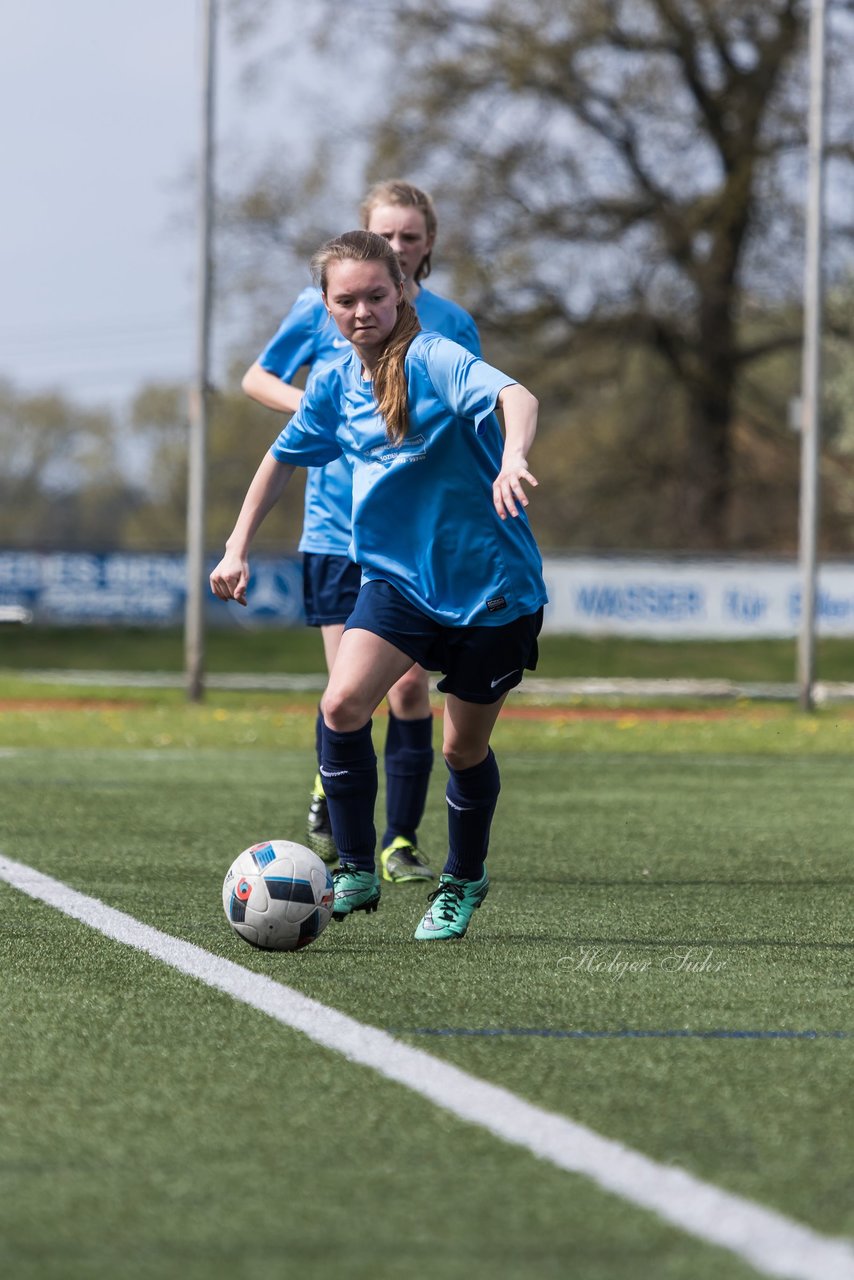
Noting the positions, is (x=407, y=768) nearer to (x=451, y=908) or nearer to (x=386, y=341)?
(x=451, y=908)

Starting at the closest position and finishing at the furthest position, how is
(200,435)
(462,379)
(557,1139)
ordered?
(557,1139) < (462,379) < (200,435)

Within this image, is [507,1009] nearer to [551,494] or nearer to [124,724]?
[124,724]

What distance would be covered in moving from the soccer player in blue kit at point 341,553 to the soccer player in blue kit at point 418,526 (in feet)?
4.07

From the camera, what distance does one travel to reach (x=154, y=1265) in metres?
2.43

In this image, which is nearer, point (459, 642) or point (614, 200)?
point (459, 642)

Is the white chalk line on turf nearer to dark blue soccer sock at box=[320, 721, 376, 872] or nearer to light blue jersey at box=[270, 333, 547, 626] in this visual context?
Answer: dark blue soccer sock at box=[320, 721, 376, 872]

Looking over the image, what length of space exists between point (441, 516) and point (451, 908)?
3.63 ft

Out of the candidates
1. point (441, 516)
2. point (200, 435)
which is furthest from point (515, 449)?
point (200, 435)

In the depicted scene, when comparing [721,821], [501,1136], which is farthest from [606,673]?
[501,1136]

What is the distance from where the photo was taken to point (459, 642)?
16.5 ft

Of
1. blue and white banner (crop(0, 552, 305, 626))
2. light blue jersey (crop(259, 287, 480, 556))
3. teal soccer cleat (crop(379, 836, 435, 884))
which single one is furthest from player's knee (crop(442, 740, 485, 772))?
blue and white banner (crop(0, 552, 305, 626))

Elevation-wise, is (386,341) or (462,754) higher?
(386,341)

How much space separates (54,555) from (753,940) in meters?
25.9

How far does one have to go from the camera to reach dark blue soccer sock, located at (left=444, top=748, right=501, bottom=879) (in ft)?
17.5
